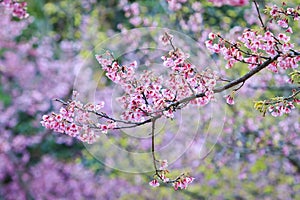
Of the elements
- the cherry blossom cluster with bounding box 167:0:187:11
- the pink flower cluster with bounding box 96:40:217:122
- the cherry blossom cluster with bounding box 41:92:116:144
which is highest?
the cherry blossom cluster with bounding box 167:0:187:11

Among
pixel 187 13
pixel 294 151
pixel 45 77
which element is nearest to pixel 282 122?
pixel 294 151

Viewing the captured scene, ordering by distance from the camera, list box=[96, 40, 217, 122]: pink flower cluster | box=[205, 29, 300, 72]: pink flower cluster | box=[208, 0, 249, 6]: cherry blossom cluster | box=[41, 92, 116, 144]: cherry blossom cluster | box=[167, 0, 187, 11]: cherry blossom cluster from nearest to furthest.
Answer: box=[205, 29, 300, 72]: pink flower cluster → box=[96, 40, 217, 122]: pink flower cluster → box=[41, 92, 116, 144]: cherry blossom cluster → box=[208, 0, 249, 6]: cherry blossom cluster → box=[167, 0, 187, 11]: cherry blossom cluster

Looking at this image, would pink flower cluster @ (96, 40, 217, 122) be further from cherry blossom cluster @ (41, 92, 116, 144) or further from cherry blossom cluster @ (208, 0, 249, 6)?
cherry blossom cluster @ (208, 0, 249, 6)

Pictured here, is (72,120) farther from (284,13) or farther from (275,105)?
(284,13)

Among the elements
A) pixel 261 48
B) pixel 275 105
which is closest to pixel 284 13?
pixel 261 48

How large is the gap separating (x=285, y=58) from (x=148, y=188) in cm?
466

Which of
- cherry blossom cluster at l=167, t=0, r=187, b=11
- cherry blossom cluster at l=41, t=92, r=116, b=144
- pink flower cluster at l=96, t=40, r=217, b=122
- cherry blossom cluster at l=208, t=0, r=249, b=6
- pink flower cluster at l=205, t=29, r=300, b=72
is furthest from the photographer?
cherry blossom cluster at l=167, t=0, r=187, b=11

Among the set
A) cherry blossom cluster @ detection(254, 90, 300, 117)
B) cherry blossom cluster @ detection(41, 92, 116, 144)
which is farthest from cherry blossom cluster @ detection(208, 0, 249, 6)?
cherry blossom cluster @ detection(41, 92, 116, 144)

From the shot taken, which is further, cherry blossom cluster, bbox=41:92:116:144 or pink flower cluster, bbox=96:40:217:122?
cherry blossom cluster, bbox=41:92:116:144

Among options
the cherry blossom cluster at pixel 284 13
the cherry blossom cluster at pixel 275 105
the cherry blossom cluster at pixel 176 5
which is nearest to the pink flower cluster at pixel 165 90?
the cherry blossom cluster at pixel 275 105

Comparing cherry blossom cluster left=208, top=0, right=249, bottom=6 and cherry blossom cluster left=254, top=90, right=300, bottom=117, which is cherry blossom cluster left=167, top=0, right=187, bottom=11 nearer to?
cherry blossom cluster left=208, top=0, right=249, bottom=6

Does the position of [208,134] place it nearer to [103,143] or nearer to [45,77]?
[103,143]

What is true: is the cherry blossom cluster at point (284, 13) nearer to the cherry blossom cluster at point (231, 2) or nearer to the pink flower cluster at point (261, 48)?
the pink flower cluster at point (261, 48)

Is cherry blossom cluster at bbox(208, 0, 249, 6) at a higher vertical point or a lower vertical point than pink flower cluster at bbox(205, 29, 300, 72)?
higher
